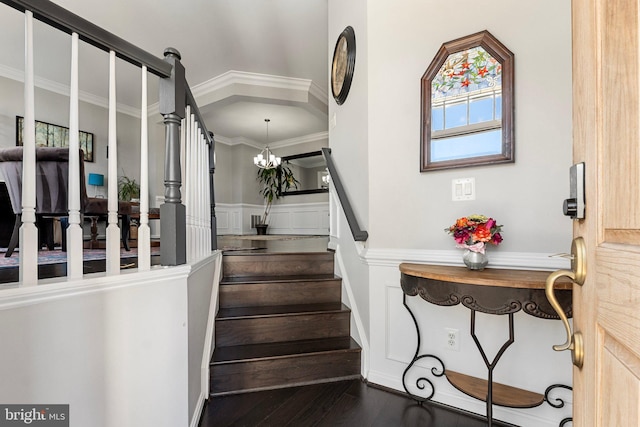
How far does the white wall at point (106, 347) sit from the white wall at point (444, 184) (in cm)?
114

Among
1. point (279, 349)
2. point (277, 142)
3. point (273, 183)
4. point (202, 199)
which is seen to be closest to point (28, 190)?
point (202, 199)

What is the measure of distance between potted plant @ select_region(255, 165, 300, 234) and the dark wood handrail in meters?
4.60

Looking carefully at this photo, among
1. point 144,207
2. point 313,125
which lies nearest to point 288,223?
point 313,125

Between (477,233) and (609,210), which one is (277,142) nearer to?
(477,233)

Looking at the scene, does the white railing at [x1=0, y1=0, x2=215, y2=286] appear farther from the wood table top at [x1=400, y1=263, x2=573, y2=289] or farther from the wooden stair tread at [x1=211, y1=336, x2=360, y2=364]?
the wood table top at [x1=400, y1=263, x2=573, y2=289]

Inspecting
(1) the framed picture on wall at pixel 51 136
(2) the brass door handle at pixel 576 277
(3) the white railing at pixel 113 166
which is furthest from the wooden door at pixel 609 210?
(1) the framed picture on wall at pixel 51 136

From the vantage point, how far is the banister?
0.85 metres

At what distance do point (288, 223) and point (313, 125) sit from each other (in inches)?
92.4

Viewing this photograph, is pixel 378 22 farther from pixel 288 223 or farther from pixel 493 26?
pixel 288 223

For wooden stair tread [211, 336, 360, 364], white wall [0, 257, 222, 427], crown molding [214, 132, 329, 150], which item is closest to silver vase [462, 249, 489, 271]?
wooden stair tread [211, 336, 360, 364]

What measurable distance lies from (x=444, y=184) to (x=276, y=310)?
1405mm

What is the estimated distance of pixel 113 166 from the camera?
1061mm

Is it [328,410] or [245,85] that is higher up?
[245,85]

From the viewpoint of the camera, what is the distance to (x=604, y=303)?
477 mm
